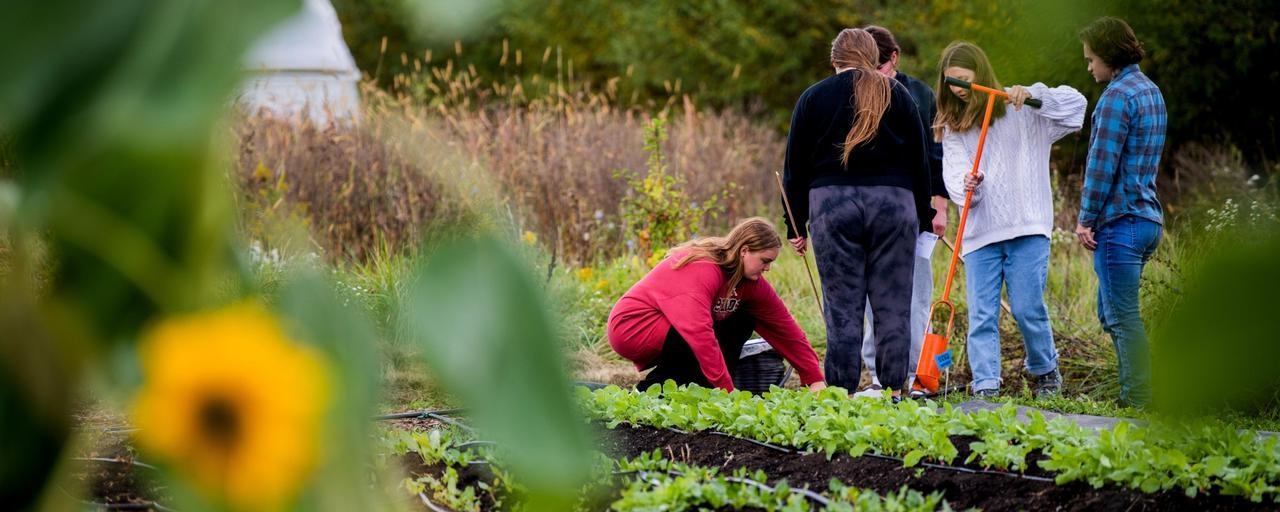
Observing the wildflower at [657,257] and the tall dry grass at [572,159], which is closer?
the tall dry grass at [572,159]

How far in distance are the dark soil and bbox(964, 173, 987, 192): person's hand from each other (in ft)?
5.79

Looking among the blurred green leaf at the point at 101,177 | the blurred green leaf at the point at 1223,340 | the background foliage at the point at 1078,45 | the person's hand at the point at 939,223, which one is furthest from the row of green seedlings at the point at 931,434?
the blurred green leaf at the point at 101,177

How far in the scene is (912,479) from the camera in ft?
11.6

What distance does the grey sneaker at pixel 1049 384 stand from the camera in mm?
5746

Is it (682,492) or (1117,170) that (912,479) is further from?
(1117,170)

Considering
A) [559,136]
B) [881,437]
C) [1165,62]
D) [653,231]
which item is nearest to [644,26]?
[559,136]

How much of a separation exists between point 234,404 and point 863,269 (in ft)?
17.3

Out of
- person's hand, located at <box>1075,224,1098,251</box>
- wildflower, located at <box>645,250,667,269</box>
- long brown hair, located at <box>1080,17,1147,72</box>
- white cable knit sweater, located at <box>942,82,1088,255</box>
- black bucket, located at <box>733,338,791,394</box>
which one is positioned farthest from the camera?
wildflower, located at <box>645,250,667,269</box>

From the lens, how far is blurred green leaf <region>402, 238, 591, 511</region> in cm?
32

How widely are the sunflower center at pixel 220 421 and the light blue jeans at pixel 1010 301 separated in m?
5.52

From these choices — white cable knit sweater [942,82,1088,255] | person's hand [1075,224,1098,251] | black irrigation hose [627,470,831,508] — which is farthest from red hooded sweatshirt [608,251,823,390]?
black irrigation hose [627,470,831,508]

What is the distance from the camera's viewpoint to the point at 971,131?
5613 millimetres

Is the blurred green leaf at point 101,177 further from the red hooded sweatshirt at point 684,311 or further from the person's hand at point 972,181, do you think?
the person's hand at point 972,181

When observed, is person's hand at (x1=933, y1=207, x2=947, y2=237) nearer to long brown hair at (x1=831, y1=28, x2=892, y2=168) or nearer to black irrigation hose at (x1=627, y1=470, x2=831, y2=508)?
long brown hair at (x1=831, y1=28, x2=892, y2=168)
